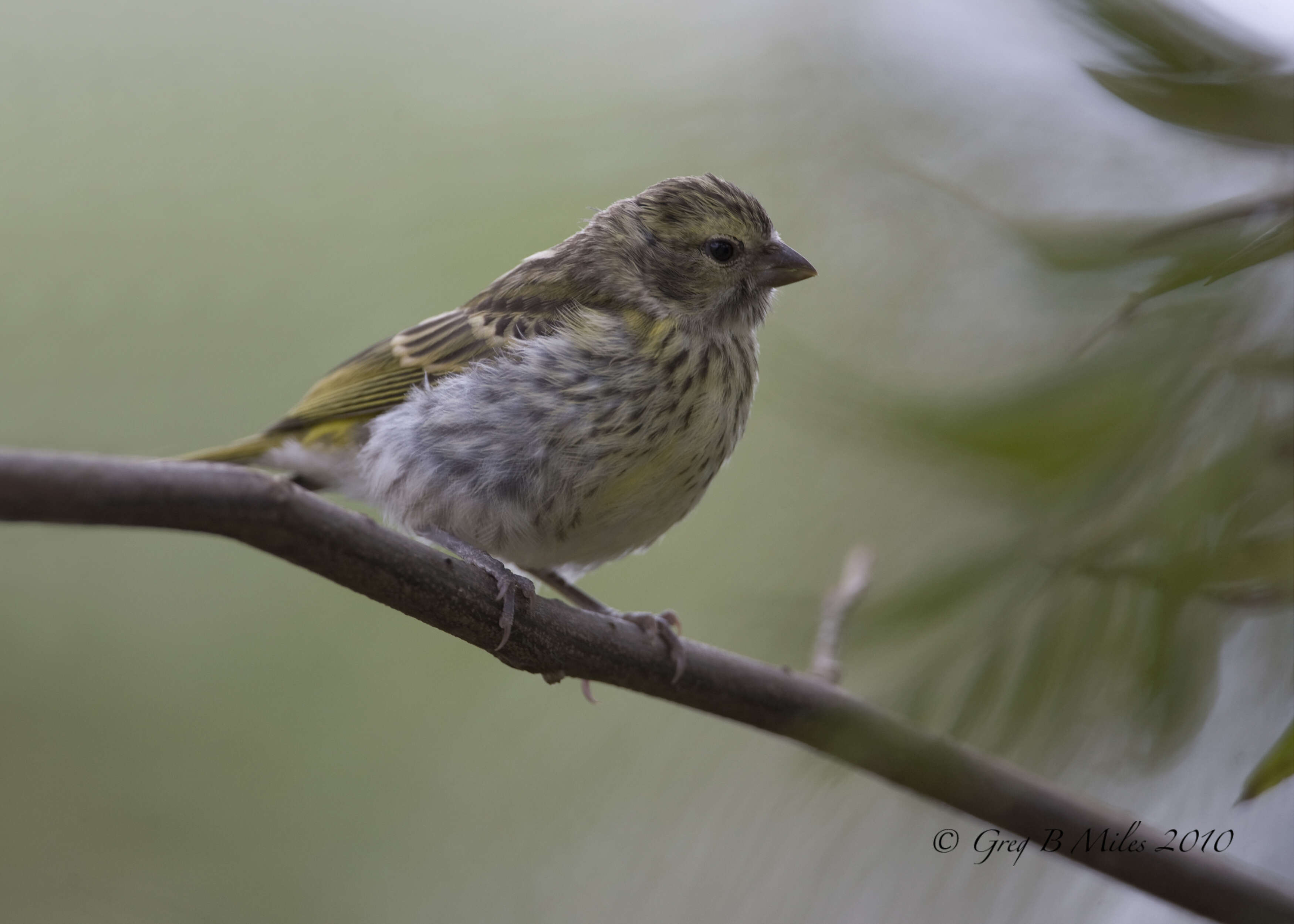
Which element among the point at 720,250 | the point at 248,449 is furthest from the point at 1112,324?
the point at 248,449

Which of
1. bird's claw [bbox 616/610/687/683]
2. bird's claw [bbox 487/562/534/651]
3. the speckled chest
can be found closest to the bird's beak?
the speckled chest

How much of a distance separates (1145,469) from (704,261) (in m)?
2.12

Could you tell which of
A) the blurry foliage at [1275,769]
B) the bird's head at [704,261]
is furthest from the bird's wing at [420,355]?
the blurry foliage at [1275,769]

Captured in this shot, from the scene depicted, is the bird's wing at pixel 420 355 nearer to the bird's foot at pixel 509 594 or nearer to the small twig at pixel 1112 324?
the bird's foot at pixel 509 594

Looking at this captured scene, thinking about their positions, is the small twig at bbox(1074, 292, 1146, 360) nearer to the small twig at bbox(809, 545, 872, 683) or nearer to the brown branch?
the brown branch

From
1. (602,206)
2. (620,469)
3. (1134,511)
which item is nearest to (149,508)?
(602,206)

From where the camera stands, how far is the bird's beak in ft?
8.89

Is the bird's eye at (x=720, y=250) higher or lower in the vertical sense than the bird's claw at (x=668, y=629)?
higher

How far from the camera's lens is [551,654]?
186cm

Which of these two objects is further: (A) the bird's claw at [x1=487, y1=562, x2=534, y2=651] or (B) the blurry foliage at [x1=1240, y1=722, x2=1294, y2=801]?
(A) the bird's claw at [x1=487, y1=562, x2=534, y2=651]

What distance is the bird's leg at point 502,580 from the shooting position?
168 cm

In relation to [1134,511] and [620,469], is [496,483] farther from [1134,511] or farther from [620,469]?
[1134,511]

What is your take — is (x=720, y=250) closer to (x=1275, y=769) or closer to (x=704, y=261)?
(x=704, y=261)

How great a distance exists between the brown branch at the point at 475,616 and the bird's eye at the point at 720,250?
4.55 ft
